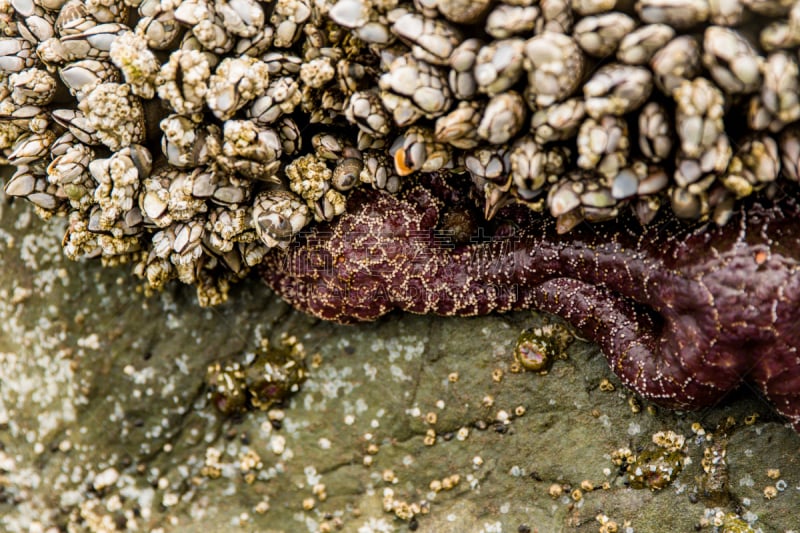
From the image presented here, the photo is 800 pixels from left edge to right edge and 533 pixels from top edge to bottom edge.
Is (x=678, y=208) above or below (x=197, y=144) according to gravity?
above

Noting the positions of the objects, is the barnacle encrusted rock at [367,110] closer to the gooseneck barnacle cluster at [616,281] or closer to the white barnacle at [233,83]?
the white barnacle at [233,83]

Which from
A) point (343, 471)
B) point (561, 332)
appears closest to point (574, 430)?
point (561, 332)

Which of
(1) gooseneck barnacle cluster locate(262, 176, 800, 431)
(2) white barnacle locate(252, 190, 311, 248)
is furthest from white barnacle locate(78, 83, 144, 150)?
(1) gooseneck barnacle cluster locate(262, 176, 800, 431)

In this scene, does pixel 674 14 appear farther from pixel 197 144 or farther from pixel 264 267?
pixel 264 267

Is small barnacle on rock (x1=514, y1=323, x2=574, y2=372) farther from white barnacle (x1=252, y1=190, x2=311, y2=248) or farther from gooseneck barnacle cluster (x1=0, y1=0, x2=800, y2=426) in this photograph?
white barnacle (x1=252, y1=190, x2=311, y2=248)

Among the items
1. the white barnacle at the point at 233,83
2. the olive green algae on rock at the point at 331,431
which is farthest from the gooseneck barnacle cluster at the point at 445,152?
the olive green algae on rock at the point at 331,431

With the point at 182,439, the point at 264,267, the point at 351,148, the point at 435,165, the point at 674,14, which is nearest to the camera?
the point at 674,14

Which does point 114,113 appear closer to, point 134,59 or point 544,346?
point 134,59

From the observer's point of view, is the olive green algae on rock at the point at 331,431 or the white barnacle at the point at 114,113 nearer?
the white barnacle at the point at 114,113
